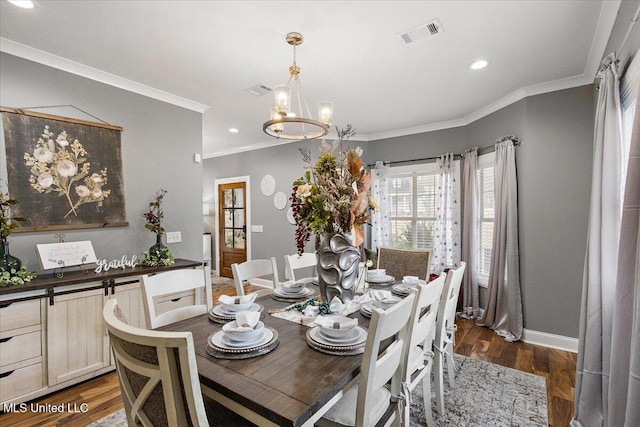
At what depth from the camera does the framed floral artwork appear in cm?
236

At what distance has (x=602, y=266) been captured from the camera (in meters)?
1.81

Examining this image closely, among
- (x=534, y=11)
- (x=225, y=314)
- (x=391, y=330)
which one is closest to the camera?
(x=391, y=330)

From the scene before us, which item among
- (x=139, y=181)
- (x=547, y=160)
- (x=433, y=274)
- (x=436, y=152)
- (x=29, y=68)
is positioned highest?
(x=29, y=68)

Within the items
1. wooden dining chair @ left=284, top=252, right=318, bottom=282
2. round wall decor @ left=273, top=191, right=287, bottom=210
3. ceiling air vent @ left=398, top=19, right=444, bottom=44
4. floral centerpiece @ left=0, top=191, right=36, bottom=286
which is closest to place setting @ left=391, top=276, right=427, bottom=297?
wooden dining chair @ left=284, top=252, right=318, bottom=282

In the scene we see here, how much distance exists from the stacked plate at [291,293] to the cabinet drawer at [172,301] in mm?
1241

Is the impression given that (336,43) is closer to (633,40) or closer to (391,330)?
(633,40)

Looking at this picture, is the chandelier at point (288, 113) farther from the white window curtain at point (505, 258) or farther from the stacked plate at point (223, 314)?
the white window curtain at point (505, 258)

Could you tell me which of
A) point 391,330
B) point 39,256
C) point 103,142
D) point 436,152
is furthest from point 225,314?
point 436,152

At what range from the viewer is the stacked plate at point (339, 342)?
125 cm

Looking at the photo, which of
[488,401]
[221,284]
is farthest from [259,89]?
[221,284]

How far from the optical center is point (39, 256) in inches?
91.5

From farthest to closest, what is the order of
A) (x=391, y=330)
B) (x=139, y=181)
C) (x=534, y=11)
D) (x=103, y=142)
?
(x=139, y=181), (x=103, y=142), (x=534, y=11), (x=391, y=330)

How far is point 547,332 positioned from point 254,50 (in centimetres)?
390

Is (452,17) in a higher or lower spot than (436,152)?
higher
